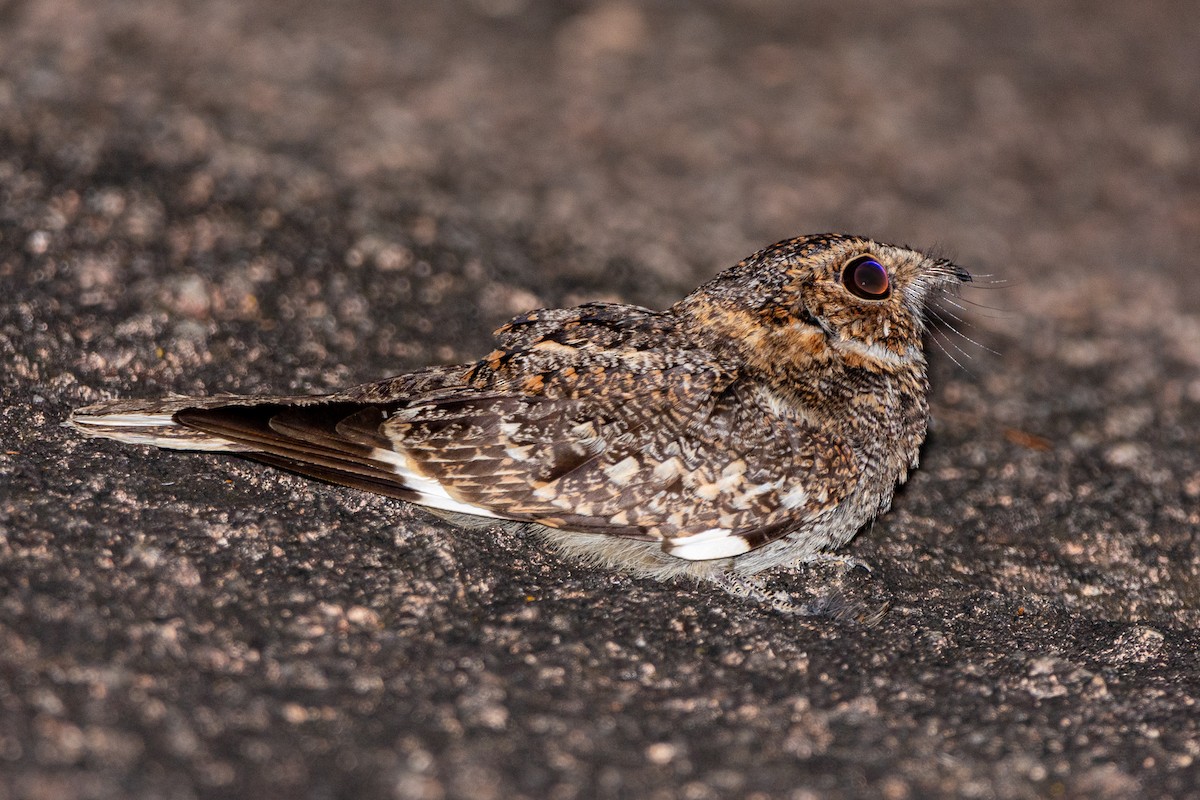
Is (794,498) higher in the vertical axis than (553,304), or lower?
lower

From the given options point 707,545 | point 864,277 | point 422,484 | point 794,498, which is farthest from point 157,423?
point 864,277

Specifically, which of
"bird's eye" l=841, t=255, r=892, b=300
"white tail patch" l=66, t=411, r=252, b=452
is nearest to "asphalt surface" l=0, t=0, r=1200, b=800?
"white tail patch" l=66, t=411, r=252, b=452

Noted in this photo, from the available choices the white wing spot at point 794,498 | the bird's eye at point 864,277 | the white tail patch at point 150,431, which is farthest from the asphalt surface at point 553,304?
the bird's eye at point 864,277

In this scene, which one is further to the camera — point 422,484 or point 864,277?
point 864,277

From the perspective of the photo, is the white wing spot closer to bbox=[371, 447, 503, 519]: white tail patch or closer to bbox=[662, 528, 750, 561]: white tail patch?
bbox=[662, 528, 750, 561]: white tail patch

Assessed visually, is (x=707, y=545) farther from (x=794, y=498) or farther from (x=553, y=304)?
(x=553, y=304)

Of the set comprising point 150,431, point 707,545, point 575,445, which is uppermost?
point 575,445

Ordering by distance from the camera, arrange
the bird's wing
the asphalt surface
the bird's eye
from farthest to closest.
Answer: the bird's eye → the bird's wing → the asphalt surface

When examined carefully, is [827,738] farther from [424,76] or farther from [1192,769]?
[424,76]
